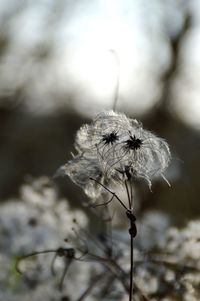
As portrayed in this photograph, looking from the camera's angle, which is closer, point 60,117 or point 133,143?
point 133,143

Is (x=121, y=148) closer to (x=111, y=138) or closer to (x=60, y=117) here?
(x=111, y=138)

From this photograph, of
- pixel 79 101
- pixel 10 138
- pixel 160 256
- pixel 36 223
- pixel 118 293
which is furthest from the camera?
pixel 10 138

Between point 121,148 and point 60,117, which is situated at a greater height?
point 60,117

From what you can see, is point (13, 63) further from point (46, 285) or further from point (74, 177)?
point (74, 177)

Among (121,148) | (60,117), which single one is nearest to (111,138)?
(121,148)

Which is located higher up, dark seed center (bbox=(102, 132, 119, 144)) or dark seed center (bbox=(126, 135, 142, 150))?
dark seed center (bbox=(102, 132, 119, 144))

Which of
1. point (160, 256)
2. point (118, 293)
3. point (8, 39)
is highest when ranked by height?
point (8, 39)

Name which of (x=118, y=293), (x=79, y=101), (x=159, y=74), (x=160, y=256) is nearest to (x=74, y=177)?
(x=118, y=293)

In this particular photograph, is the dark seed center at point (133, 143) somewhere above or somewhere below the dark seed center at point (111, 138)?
below
